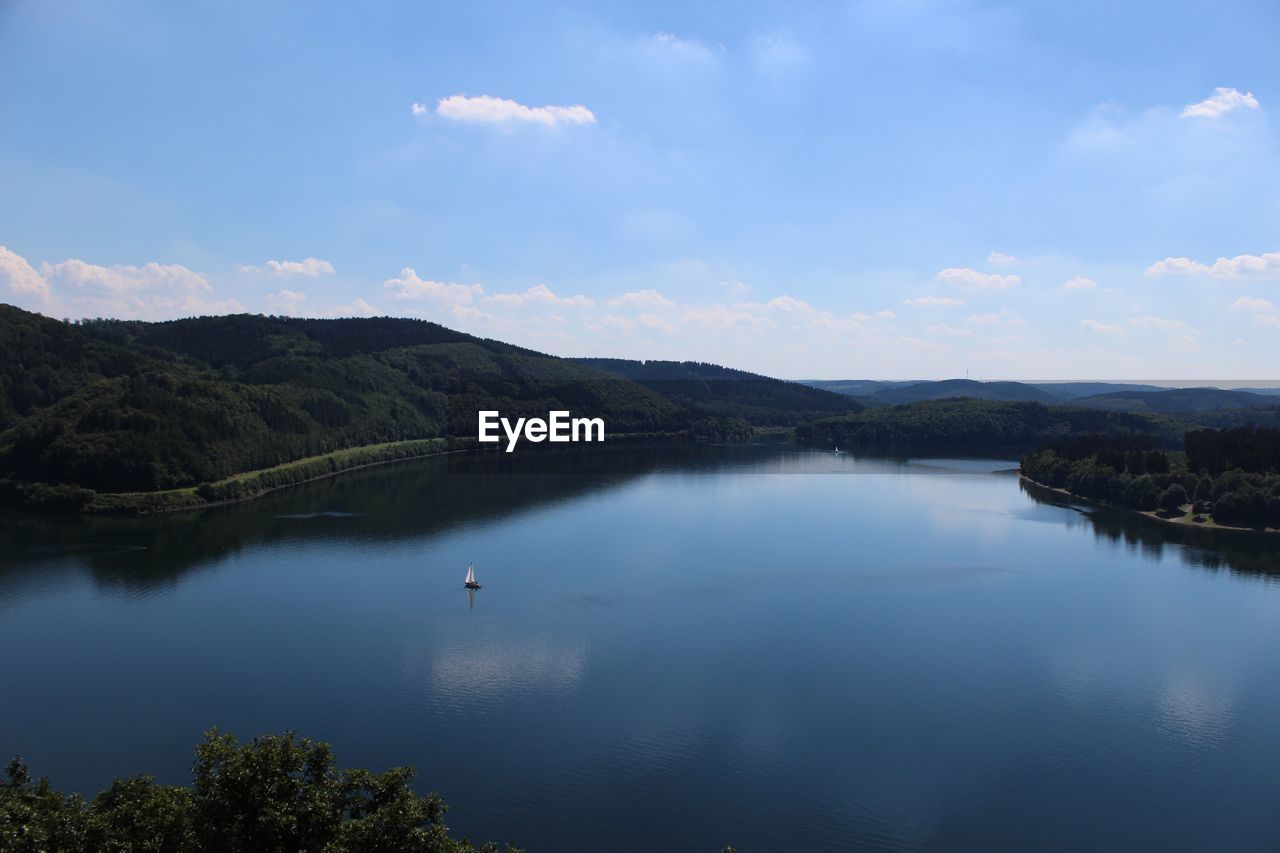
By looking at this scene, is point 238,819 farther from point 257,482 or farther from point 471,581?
point 257,482

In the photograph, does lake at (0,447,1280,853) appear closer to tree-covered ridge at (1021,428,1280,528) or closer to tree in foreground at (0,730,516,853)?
tree-covered ridge at (1021,428,1280,528)

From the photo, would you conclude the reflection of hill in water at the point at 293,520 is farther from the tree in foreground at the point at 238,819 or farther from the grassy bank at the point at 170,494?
the tree in foreground at the point at 238,819

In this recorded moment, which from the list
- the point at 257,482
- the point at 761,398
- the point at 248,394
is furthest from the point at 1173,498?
the point at 761,398

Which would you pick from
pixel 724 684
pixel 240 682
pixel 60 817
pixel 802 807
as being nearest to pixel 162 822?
pixel 60 817

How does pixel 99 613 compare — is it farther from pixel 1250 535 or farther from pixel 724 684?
Result: pixel 1250 535

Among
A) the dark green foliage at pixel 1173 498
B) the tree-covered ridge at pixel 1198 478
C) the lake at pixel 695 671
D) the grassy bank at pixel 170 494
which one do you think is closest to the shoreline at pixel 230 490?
the grassy bank at pixel 170 494

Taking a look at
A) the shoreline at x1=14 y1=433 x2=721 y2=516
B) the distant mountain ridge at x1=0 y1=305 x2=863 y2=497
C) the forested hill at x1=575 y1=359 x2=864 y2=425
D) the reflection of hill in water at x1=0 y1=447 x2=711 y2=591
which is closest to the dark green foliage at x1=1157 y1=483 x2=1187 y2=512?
the reflection of hill in water at x1=0 y1=447 x2=711 y2=591
